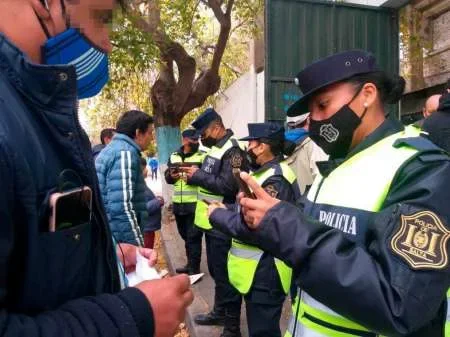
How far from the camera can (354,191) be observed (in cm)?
157

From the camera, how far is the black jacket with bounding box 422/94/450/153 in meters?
2.94

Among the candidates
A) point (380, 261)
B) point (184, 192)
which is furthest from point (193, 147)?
point (380, 261)

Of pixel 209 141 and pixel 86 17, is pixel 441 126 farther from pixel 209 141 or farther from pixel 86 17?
pixel 209 141

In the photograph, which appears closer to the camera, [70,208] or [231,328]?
[70,208]

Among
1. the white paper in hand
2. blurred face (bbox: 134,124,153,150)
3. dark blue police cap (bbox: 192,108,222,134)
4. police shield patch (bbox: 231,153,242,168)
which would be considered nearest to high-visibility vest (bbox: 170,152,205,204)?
dark blue police cap (bbox: 192,108,222,134)

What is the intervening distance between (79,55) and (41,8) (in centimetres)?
17

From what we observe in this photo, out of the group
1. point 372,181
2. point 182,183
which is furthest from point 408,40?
point 372,181

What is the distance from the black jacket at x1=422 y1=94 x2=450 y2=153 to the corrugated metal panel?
2.26m

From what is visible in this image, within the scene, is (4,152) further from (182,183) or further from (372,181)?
(182,183)

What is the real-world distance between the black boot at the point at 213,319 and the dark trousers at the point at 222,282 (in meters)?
0.05

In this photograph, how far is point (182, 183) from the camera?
5.97 m

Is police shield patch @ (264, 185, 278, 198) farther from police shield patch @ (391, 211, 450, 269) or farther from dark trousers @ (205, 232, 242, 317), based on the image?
police shield patch @ (391, 211, 450, 269)

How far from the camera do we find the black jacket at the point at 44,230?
823 millimetres

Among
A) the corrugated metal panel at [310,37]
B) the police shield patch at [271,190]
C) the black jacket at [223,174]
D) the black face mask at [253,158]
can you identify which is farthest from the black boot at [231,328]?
the corrugated metal panel at [310,37]
